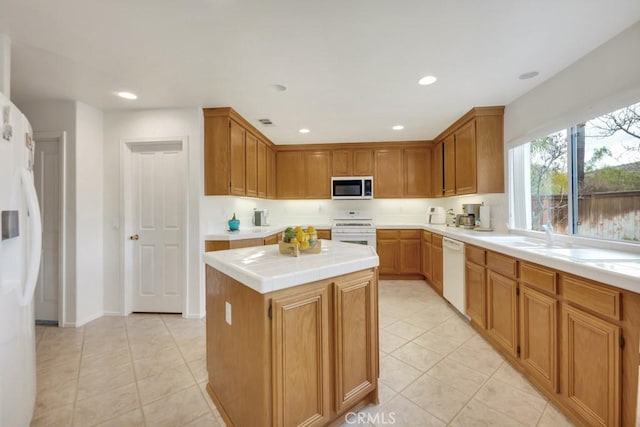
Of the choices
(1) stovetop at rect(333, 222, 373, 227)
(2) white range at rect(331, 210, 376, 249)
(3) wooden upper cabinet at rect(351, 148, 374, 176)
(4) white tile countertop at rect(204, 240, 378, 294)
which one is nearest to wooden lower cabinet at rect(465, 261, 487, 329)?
(4) white tile countertop at rect(204, 240, 378, 294)

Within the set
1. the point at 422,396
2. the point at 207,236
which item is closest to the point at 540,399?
the point at 422,396

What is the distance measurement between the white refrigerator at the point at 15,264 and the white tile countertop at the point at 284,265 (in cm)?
84

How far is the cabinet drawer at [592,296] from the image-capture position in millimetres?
1219

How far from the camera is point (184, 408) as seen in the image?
1.56 m

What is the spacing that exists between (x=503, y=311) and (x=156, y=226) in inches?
145

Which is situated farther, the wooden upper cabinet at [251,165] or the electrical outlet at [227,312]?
the wooden upper cabinet at [251,165]

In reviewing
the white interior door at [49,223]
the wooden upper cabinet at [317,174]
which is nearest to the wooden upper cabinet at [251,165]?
the wooden upper cabinet at [317,174]

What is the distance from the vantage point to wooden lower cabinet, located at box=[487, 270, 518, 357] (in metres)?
1.94

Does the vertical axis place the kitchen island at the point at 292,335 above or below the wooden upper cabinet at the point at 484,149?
below

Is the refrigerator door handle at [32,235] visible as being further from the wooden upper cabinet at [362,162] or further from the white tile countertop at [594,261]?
the wooden upper cabinet at [362,162]

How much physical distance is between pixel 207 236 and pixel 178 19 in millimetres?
2033

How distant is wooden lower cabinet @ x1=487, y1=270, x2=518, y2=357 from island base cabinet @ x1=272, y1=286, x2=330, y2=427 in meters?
1.61

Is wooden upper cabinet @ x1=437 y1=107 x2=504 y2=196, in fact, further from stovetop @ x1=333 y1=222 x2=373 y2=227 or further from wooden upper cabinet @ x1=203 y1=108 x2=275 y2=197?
wooden upper cabinet @ x1=203 y1=108 x2=275 y2=197

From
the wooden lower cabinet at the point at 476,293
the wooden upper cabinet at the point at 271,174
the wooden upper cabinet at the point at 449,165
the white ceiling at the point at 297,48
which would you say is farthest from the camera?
the wooden upper cabinet at the point at 271,174
